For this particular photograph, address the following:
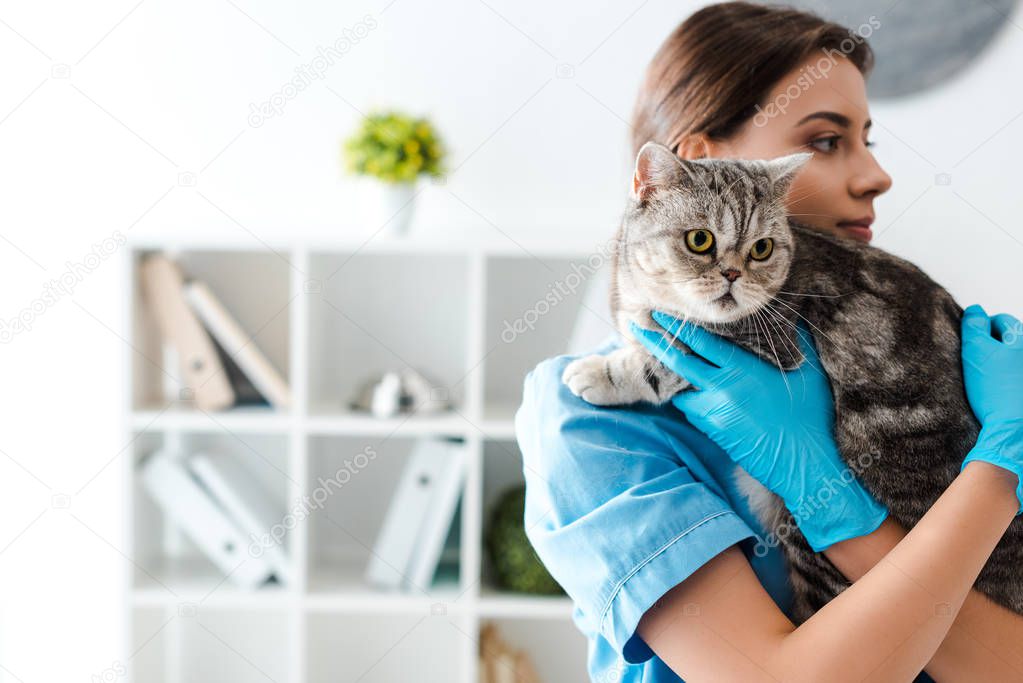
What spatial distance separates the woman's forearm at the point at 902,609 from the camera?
0.80 metres

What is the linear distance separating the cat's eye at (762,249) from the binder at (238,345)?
4.58 ft

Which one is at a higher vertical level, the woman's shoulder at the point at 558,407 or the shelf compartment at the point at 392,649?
the woman's shoulder at the point at 558,407

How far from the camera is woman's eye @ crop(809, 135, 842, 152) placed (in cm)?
116

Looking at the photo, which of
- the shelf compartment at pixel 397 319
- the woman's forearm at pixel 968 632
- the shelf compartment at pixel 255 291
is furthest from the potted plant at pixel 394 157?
the woman's forearm at pixel 968 632

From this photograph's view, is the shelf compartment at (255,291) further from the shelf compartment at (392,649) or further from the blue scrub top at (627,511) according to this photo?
the blue scrub top at (627,511)

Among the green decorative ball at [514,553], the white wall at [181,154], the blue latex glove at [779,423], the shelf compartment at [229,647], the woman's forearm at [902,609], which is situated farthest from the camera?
the shelf compartment at [229,647]

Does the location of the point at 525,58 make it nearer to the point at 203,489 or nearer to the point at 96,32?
the point at 96,32

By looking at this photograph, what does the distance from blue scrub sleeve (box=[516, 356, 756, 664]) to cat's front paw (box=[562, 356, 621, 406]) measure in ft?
0.04

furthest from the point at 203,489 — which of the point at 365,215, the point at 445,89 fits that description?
the point at 445,89

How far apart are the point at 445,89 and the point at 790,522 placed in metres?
1.60

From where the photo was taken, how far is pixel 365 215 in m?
2.03

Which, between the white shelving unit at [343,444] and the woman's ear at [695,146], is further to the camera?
the white shelving unit at [343,444]

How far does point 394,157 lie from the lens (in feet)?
6.34

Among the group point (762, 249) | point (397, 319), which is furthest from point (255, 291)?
point (762, 249)
